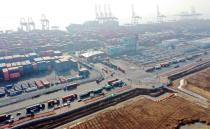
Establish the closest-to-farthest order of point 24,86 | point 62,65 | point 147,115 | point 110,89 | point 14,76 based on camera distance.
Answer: point 147,115
point 110,89
point 24,86
point 14,76
point 62,65

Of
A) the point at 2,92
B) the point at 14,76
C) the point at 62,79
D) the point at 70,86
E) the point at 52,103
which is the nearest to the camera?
the point at 52,103

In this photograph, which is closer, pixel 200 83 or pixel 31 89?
pixel 31 89

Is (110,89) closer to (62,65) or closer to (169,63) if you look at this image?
(62,65)

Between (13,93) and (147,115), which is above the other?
(13,93)

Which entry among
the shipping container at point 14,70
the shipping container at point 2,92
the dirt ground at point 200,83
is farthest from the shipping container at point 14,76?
the dirt ground at point 200,83

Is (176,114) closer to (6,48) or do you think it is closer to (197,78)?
(197,78)

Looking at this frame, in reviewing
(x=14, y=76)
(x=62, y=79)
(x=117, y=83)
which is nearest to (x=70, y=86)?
(x=62, y=79)

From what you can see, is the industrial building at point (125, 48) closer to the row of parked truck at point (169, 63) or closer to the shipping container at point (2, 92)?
the row of parked truck at point (169, 63)

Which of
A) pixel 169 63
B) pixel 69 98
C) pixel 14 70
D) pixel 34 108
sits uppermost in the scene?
pixel 169 63
